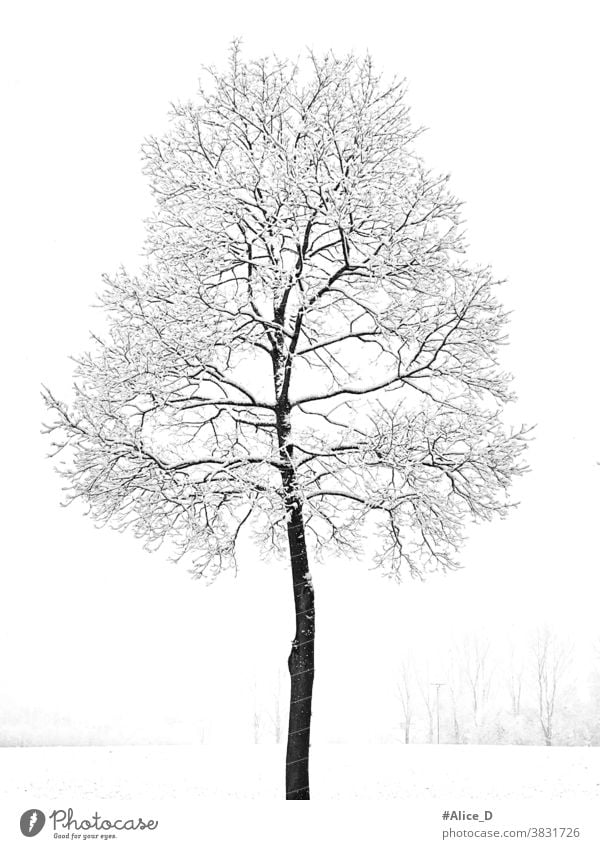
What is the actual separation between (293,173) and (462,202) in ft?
7.33

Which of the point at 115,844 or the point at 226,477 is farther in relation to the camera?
the point at 226,477

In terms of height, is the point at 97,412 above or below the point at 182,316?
below

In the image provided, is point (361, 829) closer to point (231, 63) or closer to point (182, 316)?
point (182, 316)

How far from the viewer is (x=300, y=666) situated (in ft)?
33.8

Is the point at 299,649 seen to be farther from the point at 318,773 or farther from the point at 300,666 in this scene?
the point at 318,773

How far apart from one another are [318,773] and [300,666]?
3.93 m

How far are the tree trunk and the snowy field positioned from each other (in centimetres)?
75

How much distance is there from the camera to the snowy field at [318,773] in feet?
37.4

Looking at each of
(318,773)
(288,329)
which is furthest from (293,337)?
(318,773)

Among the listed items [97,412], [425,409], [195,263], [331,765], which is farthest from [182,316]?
[331,765]

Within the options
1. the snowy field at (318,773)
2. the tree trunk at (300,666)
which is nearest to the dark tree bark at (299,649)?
the tree trunk at (300,666)

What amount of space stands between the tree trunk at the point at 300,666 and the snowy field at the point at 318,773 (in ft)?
2.48

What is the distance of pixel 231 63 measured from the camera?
11.3m

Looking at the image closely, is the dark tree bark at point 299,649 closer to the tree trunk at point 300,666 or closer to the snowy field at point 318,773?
the tree trunk at point 300,666
